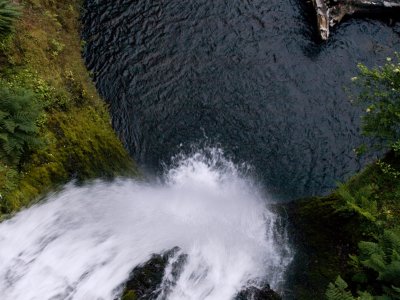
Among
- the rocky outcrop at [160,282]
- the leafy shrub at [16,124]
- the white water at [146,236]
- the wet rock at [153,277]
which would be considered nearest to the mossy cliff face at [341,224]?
the white water at [146,236]

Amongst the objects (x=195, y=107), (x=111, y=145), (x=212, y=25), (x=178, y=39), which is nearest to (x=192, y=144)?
(x=195, y=107)

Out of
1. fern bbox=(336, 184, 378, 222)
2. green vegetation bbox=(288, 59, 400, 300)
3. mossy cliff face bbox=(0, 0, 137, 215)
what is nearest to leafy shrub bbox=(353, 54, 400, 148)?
green vegetation bbox=(288, 59, 400, 300)

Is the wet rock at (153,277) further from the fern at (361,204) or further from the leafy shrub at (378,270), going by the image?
the fern at (361,204)

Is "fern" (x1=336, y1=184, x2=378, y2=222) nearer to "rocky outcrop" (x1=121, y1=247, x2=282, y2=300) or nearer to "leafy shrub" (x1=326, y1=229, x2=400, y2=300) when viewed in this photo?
"leafy shrub" (x1=326, y1=229, x2=400, y2=300)

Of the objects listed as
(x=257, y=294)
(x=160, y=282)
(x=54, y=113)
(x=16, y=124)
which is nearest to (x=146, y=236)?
(x=160, y=282)

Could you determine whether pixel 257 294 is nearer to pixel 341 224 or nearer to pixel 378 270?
pixel 378 270

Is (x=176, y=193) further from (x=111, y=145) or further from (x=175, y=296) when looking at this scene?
(x=175, y=296)
